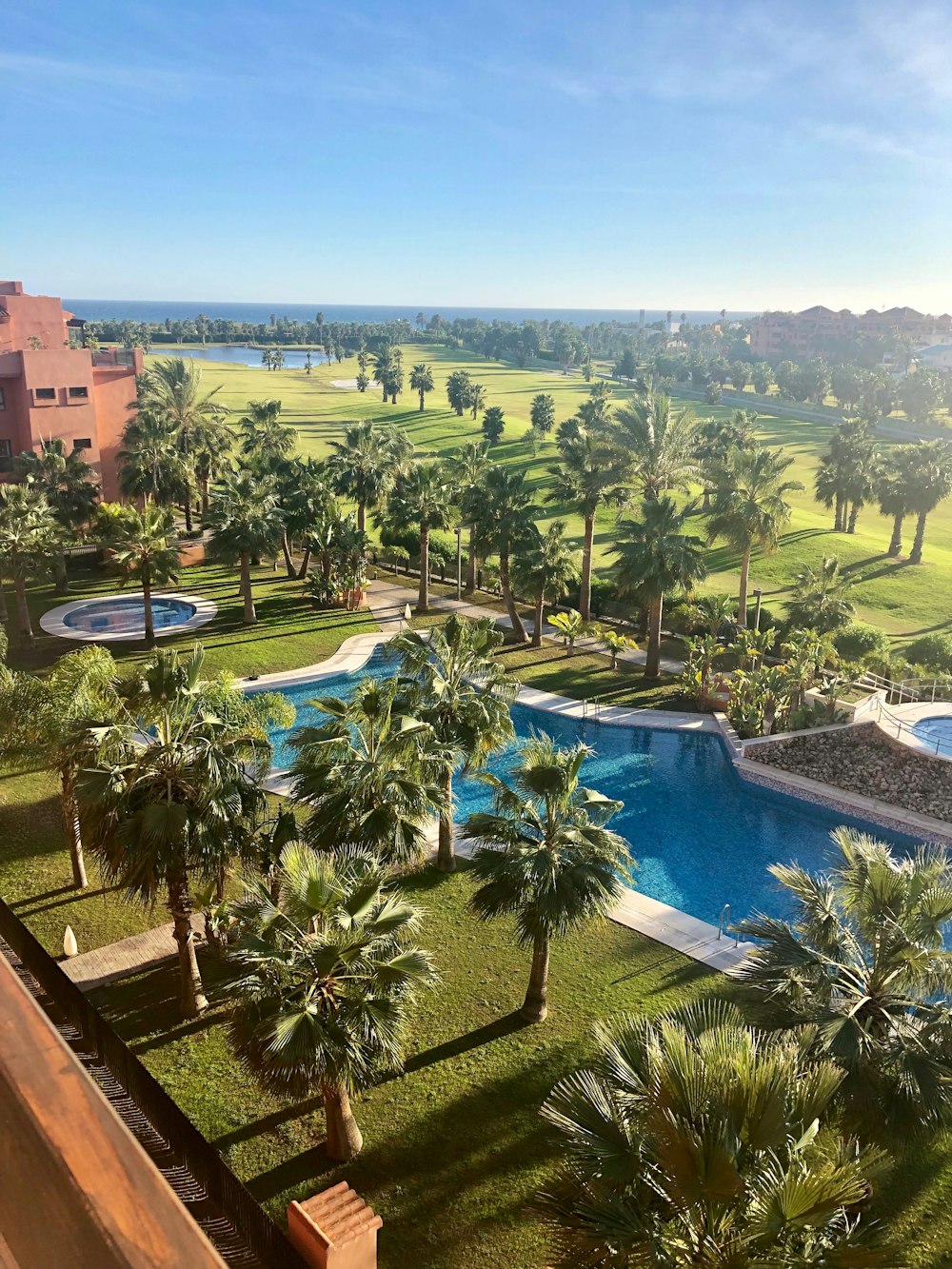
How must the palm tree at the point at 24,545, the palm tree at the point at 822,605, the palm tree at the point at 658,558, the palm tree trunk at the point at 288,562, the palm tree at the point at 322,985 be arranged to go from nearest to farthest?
1. the palm tree at the point at 322,985
2. the palm tree at the point at 24,545
3. the palm tree at the point at 658,558
4. the palm tree at the point at 822,605
5. the palm tree trunk at the point at 288,562

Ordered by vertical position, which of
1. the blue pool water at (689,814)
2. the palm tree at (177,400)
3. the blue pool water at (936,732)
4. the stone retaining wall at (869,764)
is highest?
the palm tree at (177,400)

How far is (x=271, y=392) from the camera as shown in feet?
431

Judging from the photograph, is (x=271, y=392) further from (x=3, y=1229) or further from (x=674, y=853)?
(x=3, y=1229)

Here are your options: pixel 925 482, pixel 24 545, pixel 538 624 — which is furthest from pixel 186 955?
pixel 925 482

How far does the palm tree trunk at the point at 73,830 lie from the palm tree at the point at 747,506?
26.6 m

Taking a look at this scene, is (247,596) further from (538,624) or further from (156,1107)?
(156,1107)

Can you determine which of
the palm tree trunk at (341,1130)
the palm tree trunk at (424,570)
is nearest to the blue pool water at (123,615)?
the palm tree trunk at (424,570)

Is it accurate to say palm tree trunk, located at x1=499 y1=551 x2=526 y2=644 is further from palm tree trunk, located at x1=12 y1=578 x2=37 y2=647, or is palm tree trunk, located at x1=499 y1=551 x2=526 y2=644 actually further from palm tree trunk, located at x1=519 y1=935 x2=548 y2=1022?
palm tree trunk, located at x1=519 y1=935 x2=548 y2=1022

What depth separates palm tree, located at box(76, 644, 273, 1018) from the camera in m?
12.3

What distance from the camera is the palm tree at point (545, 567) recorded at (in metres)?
31.7

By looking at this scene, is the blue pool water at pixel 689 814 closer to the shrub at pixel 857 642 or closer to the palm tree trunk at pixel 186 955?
the shrub at pixel 857 642

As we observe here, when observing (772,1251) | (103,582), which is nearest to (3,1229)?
(772,1251)

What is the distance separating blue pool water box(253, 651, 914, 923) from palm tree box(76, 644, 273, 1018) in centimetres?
941

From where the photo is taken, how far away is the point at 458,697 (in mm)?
17391
